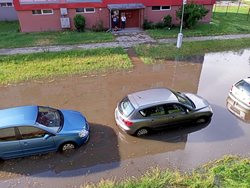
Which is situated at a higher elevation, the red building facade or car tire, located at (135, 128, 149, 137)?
the red building facade

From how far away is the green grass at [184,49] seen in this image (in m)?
17.5

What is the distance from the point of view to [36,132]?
8.62m

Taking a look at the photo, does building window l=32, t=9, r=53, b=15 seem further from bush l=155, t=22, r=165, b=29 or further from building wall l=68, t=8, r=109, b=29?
bush l=155, t=22, r=165, b=29

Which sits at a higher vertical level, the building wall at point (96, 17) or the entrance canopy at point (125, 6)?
the entrance canopy at point (125, 6)

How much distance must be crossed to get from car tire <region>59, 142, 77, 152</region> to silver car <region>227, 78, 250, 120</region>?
7197mm

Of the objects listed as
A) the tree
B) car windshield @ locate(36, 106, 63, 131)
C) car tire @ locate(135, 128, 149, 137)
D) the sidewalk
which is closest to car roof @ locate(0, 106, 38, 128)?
car windshield @ locate(36, 106, 63, 131)

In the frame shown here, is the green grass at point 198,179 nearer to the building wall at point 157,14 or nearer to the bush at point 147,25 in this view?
the bush at point 147,25

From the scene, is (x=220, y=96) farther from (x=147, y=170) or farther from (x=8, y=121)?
(x=8, y=121)

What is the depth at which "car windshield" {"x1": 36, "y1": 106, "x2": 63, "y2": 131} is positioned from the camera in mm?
8938

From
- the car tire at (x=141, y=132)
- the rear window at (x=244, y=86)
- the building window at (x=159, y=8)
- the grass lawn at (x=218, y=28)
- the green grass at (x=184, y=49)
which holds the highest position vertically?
the building window at (x=159, y=8)

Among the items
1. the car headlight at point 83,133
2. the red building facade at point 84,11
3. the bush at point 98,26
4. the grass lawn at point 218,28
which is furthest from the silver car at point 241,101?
the bush at point 98,26

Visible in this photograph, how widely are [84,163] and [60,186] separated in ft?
3.83

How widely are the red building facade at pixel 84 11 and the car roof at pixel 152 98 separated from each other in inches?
510

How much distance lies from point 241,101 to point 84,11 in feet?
50.0
